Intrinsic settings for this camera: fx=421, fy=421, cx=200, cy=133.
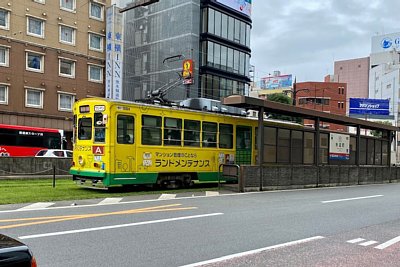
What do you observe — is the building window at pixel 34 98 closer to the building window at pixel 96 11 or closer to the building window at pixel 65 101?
the building window at pixel 65 101

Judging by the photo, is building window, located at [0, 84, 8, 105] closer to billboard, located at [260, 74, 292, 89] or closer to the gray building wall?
the gray building wall

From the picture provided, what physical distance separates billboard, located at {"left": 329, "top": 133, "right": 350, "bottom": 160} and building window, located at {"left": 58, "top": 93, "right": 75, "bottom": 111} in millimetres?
26401

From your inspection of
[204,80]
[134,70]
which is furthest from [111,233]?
[134,70]

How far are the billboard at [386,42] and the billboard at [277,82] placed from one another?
886 inches

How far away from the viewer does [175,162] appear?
17281 millimetres

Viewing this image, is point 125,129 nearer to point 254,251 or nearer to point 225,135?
point 225,135

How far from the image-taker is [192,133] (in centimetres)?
1809

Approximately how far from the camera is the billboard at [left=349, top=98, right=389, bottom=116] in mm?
55344

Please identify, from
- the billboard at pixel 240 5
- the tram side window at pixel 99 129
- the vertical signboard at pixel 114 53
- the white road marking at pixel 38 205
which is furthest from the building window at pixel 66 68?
the white road marking at pixel 38 205

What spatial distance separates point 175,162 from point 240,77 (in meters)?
36.3

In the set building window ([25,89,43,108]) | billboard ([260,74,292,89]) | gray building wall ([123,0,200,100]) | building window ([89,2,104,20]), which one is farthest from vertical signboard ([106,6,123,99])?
billboard ([260,74,292,89])

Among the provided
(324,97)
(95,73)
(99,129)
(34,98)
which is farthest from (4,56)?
(324,97)

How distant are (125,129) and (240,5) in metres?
40.4

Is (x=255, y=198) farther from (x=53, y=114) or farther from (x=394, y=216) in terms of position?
(x=53, y=114)
